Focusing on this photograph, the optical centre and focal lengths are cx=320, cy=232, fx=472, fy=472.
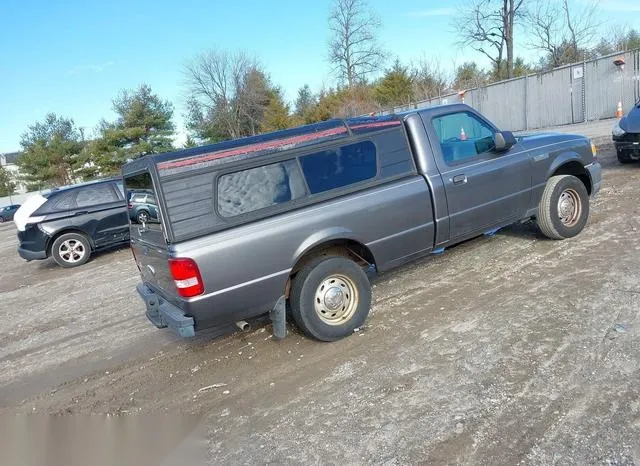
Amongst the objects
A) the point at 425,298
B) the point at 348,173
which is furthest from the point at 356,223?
the point at 425,298

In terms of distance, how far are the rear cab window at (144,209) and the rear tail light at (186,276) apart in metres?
0.29

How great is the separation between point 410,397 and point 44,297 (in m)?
7.07

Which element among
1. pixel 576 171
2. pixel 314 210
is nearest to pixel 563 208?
pixel 576 171

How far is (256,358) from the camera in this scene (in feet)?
14.0

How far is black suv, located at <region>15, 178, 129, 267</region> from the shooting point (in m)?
9.88

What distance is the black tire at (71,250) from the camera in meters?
10.0

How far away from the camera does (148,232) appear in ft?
14.2

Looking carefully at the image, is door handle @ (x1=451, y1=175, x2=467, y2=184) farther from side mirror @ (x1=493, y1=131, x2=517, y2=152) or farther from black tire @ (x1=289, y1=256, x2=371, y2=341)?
black tire @ (x1=289, y1=256, x2=371, y2=341)

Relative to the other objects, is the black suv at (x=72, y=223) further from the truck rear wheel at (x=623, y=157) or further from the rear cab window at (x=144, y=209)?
the truck rear wheel at (x=623, y=157)

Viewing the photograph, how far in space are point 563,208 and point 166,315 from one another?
488cm

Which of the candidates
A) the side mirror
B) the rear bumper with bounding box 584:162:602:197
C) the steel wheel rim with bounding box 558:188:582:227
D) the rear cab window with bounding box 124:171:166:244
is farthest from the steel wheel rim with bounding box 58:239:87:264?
the rear bumper with bounding box 584:162:602:197

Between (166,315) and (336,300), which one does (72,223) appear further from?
(336,300)

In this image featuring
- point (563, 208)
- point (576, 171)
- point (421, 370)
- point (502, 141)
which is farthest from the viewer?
point (576, 171)

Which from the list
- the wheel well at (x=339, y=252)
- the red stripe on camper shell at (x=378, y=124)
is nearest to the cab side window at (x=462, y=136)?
the red stripe on camper shell at (x=378, y=124)
